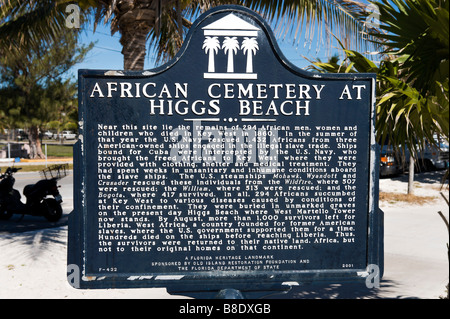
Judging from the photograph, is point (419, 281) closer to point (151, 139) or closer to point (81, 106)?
point (151, 139)

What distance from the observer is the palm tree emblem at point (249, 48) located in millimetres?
3295

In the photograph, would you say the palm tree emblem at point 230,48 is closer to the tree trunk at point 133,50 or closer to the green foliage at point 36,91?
the tree trunk at point 133,50

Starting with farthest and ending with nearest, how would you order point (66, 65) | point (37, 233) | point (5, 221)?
point (66, 65), point (5, 221), point (37, 233)

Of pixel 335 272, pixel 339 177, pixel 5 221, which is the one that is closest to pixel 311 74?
pixel 339 177

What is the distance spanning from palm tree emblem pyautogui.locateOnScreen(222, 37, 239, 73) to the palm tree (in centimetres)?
281

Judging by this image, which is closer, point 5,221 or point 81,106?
point 81,106

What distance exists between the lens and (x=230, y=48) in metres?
3.27

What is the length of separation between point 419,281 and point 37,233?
266 inches

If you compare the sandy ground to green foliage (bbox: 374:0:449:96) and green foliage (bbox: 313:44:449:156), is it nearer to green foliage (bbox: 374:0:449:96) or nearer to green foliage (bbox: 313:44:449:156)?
green foliage (bbox: 313:44:449:156)

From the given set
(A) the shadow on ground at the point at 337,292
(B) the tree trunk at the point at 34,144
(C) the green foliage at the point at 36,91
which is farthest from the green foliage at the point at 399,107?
(B) the tree trunk at the point at 34,144

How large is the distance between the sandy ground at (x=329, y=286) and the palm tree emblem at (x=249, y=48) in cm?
324

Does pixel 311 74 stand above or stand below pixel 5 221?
above
